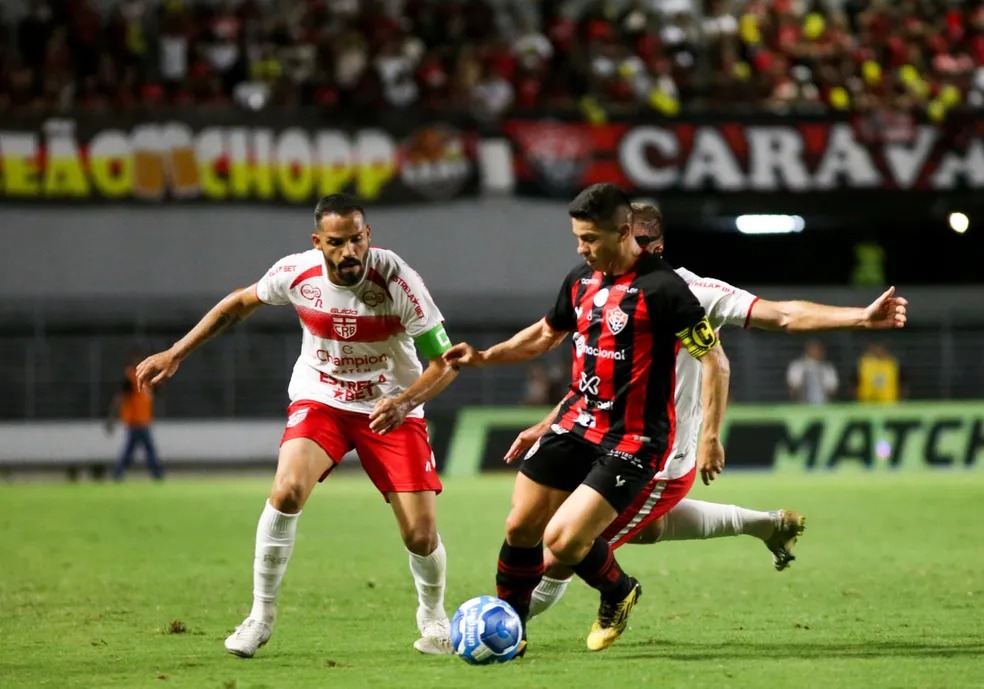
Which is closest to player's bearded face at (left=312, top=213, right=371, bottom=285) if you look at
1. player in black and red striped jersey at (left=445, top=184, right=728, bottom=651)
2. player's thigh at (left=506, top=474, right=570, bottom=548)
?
player in black and red striped jersey at (left=445, top=184, right=728, bottom=651)

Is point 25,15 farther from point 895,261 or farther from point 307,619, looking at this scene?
point 307,619

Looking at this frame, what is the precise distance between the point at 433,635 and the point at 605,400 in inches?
61.3

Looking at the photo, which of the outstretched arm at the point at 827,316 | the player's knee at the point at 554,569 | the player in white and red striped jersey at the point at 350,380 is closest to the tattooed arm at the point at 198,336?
the player in white and red striped jersey at the point at 350,380

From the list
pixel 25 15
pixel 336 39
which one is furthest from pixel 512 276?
pixel 25 15

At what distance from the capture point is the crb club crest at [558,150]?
25422mm

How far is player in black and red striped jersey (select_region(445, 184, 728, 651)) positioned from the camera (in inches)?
280

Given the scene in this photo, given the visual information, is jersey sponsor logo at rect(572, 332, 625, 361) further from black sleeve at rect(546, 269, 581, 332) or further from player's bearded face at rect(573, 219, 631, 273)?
player's bearded face at rect(573, 219, 631, 273)

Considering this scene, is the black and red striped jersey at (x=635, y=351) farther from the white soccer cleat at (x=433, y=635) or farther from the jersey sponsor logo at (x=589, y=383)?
the white soccer cleat at (x=433, y=635)

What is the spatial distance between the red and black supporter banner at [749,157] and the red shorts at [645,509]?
1799cm

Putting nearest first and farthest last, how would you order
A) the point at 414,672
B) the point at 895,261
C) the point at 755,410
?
the point at 414,672 → the point at 755,410 → the point at 895,261

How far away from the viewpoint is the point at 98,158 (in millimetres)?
24922

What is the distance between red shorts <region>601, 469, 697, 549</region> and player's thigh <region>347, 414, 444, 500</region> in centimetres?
94

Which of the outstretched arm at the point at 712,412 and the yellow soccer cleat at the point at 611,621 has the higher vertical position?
the outstretched arm at the point at 712,412

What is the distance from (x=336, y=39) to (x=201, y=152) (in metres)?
3.13
